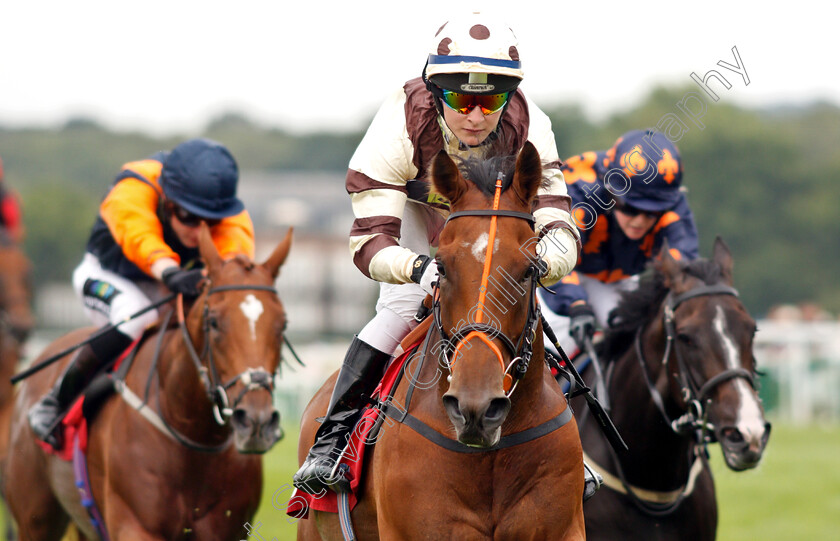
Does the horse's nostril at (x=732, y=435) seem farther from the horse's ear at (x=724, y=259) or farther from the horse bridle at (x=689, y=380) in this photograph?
the horse's ear at (x=724, y=259)

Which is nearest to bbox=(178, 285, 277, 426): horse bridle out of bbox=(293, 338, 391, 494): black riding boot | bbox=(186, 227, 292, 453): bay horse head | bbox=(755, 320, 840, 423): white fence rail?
bbox=(186, 227, 292, 453): bay horse head

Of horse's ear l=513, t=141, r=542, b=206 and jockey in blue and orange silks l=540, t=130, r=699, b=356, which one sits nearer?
horse's ear l=513, t=141, r=542, b=206

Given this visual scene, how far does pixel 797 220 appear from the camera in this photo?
246 feet

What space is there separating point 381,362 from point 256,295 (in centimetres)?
161

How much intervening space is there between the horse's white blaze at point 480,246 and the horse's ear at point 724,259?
251cm

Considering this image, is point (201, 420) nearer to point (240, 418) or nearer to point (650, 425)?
point (240, 418)

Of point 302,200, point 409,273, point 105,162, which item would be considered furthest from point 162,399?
point 105,162

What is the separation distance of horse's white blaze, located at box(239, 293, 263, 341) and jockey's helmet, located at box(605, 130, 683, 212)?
2164 millimetres

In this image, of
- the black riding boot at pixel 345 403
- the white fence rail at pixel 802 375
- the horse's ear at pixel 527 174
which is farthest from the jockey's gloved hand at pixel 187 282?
the white fence rail at pixel 802 375

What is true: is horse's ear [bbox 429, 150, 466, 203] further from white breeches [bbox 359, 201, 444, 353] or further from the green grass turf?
the green grass turf

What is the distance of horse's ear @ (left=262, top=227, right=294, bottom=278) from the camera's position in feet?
21.9

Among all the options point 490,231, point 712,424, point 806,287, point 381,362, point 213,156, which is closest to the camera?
point 490,231

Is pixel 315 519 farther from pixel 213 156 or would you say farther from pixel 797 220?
pixel 797 220

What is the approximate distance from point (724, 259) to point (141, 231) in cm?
347
